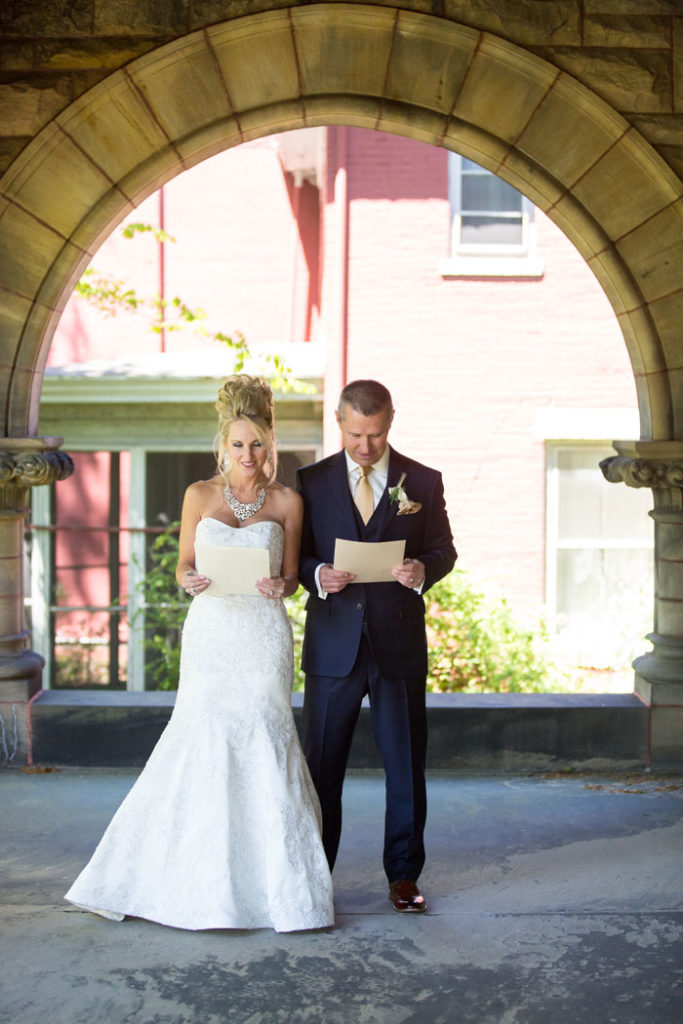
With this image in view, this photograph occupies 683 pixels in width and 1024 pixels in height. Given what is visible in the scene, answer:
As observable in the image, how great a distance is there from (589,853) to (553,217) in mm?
3003

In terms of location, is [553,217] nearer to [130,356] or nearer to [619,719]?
[619,719]

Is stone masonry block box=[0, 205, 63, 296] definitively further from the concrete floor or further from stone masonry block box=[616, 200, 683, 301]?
stone masonry block box=[616, 200, 683, 301]

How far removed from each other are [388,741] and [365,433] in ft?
3.49

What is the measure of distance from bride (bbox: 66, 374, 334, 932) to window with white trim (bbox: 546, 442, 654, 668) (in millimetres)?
5873

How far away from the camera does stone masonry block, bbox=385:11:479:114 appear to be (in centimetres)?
543

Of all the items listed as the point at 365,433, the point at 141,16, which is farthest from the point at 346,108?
the point at 365,433

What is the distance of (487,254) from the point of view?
9.85 m

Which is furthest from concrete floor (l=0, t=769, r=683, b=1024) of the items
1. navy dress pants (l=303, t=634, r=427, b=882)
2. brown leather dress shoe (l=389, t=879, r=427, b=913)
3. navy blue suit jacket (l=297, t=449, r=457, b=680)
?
navy blue suit jacket (l=297, t=449, r=457, b=680)

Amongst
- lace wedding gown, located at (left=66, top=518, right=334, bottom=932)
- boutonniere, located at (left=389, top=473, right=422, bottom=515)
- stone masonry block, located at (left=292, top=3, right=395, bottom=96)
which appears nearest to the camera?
lace wedding gown, located at (left=66, top=518, right=334, bottom=932)

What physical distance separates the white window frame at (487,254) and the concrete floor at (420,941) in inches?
213

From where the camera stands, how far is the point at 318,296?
38.5ft

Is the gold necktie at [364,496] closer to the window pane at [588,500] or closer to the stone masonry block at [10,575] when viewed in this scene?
the stone masonry block at [10,575]

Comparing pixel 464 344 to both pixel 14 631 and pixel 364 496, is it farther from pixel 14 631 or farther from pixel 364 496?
pixel 364 496

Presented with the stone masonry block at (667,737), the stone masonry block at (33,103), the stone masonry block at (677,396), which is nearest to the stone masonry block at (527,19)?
the stone masonry block at (677,396)
